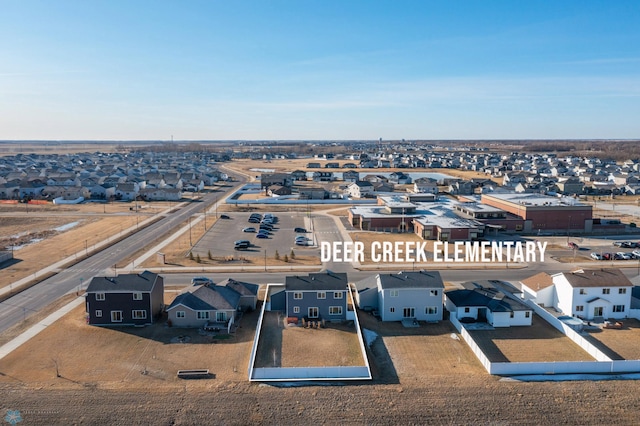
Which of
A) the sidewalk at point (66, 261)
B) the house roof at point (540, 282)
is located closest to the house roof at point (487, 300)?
the house roof at point (540, 282)

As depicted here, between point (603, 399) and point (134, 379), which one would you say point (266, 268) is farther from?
point (603, 399)

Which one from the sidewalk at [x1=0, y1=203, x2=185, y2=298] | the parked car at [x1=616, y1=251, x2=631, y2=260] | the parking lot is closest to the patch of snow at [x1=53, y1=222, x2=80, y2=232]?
the sidewalk at [x1=0, y1=203, x2=185, y2=298]

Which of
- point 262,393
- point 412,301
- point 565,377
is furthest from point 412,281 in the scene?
point 262,393

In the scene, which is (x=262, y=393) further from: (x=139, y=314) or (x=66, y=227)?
(x=66, y=227)

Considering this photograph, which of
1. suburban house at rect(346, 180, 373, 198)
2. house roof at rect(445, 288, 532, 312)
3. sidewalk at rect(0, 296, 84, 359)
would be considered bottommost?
sidewalk at rect(0, 296, 84, 359)

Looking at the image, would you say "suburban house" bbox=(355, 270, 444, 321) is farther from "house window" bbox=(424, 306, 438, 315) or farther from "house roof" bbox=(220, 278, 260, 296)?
"house roof" bbox=(220, 278, 260, 296)

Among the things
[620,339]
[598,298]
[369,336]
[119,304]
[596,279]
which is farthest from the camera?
[596,279]

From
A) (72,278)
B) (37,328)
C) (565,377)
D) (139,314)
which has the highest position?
(139,314)
